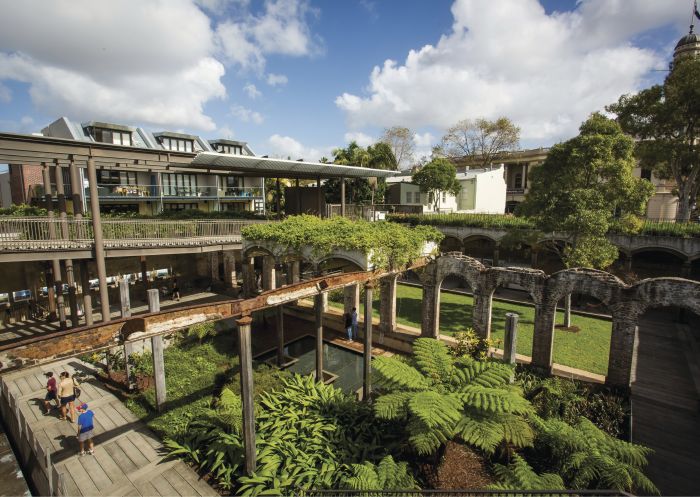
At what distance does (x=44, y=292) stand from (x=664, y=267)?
39.2 metres

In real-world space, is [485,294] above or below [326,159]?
A: below

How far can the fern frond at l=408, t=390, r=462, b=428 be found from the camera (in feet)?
24.0

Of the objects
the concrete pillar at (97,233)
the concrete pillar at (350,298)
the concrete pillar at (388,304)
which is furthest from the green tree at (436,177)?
the concrete pillar at (97,233)

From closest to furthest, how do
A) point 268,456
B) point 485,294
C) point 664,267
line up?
1. point 268,456
2. point 485,294
3. point 664,267

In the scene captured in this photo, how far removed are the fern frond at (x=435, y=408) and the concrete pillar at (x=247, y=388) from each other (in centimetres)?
340

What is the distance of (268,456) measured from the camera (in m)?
8.16

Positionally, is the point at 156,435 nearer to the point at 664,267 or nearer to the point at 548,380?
the point at 548,380

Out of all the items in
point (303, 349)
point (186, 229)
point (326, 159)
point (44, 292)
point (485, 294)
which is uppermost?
point (326, 159)

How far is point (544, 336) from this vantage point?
13086 millimetres

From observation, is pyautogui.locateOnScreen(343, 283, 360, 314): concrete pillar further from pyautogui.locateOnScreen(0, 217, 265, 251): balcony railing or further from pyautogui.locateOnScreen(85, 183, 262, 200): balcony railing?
pyautogui.locateOnScreen(85, 183, 262, 200): balcony railing

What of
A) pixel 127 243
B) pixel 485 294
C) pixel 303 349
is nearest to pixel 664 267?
pixel 485 294

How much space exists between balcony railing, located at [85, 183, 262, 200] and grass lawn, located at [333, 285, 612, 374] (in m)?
20.8

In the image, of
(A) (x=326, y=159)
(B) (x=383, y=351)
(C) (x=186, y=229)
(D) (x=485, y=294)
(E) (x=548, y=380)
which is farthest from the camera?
(A) (x=326, y=159)

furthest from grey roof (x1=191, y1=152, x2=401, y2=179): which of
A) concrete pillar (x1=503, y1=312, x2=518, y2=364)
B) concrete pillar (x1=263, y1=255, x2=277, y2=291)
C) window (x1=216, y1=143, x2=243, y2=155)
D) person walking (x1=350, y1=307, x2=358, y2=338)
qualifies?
window (x1=216, y1=143, x2=243, y2=155)
